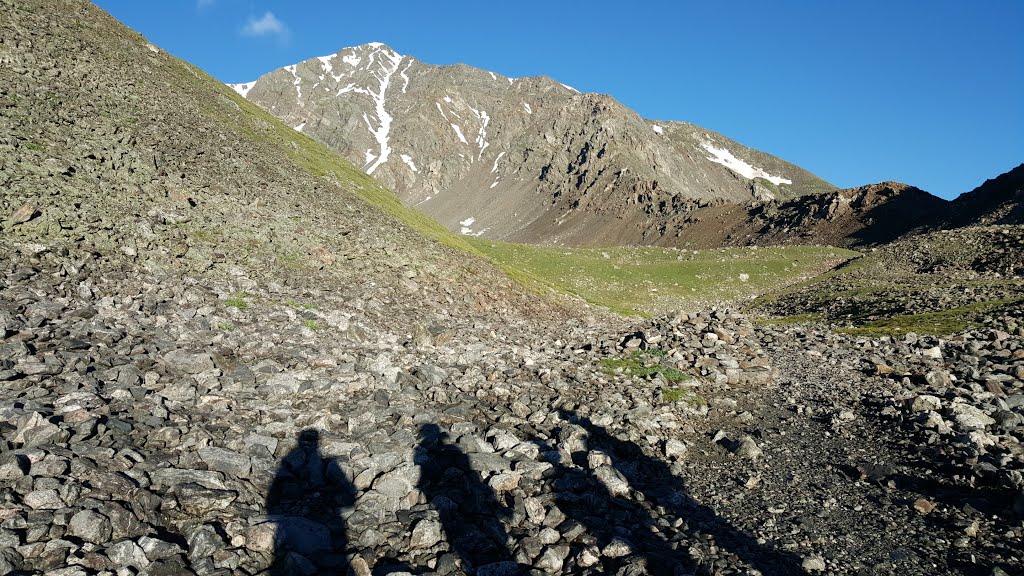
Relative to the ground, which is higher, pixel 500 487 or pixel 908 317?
pixel 908 317

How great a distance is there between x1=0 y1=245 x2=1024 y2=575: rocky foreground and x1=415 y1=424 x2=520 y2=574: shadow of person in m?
0.05

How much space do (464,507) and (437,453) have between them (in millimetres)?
2066

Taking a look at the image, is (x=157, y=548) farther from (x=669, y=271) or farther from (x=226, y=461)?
(x=669, y=271)

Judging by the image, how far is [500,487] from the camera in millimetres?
9836

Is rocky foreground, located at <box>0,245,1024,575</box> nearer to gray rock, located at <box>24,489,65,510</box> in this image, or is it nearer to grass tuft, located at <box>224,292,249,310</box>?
gray rock, located at <box>24,489,65,510</box>

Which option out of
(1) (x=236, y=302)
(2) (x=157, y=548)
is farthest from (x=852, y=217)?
(2) (x=157, y=548)

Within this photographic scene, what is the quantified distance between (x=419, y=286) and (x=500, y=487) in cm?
2010

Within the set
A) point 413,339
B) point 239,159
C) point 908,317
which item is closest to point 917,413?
point 413,339

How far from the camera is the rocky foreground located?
24.8 ft

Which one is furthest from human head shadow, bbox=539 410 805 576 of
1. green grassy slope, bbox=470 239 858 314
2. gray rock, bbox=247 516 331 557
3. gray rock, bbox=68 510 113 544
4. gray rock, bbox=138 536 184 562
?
green grassy slope, bbox=470 239 858 314

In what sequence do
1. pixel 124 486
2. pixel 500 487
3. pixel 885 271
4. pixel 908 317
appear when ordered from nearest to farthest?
pixel 124 486, pixel 500 487, pixel 908 317, pixel 885 271

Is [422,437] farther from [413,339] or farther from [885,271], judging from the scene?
[885,271]

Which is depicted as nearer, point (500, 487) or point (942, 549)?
point (942, 549)

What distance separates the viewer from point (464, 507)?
9.18 meters
